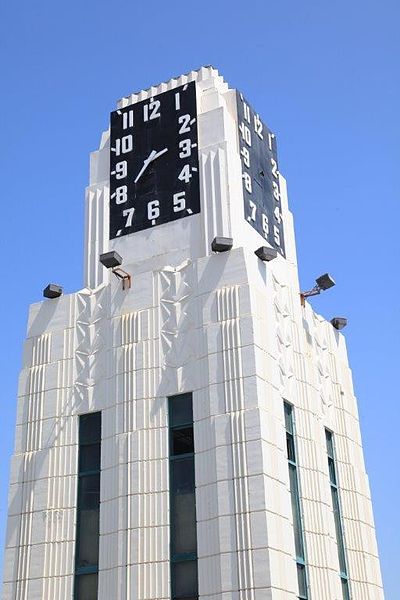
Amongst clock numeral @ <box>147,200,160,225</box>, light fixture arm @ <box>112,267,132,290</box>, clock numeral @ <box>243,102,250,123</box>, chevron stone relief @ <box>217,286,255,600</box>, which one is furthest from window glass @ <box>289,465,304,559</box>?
clock numeral @ <box>243,102,250,123</box>

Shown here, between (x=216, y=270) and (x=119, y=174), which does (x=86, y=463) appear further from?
(x=119, y=174)

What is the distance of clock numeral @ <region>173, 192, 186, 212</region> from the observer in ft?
122

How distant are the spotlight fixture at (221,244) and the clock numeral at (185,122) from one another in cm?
792

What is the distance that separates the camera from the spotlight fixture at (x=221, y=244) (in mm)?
33156

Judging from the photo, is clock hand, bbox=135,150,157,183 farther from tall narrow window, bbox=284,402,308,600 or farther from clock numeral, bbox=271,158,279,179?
tall narrow window, bbox=284,402,308,600

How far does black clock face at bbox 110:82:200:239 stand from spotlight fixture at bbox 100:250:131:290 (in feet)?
10.6

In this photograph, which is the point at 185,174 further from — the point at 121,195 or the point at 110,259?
the point at 110,259

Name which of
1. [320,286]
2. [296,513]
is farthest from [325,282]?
[296,513]

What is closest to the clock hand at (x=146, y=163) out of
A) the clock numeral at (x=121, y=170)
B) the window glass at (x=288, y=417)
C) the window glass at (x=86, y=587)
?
the clock numeral at (x=121, y=170)

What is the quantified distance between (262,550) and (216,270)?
11.0 meters

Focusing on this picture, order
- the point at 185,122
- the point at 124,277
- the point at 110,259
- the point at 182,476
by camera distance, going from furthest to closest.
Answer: the point at 185,122 → the point at 124,277 → the point at 110,259 → the point at 182,476

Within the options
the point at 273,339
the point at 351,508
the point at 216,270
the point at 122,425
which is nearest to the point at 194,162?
the point at 216,270

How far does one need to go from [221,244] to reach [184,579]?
41.2 ft

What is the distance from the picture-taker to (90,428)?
33656 mm
